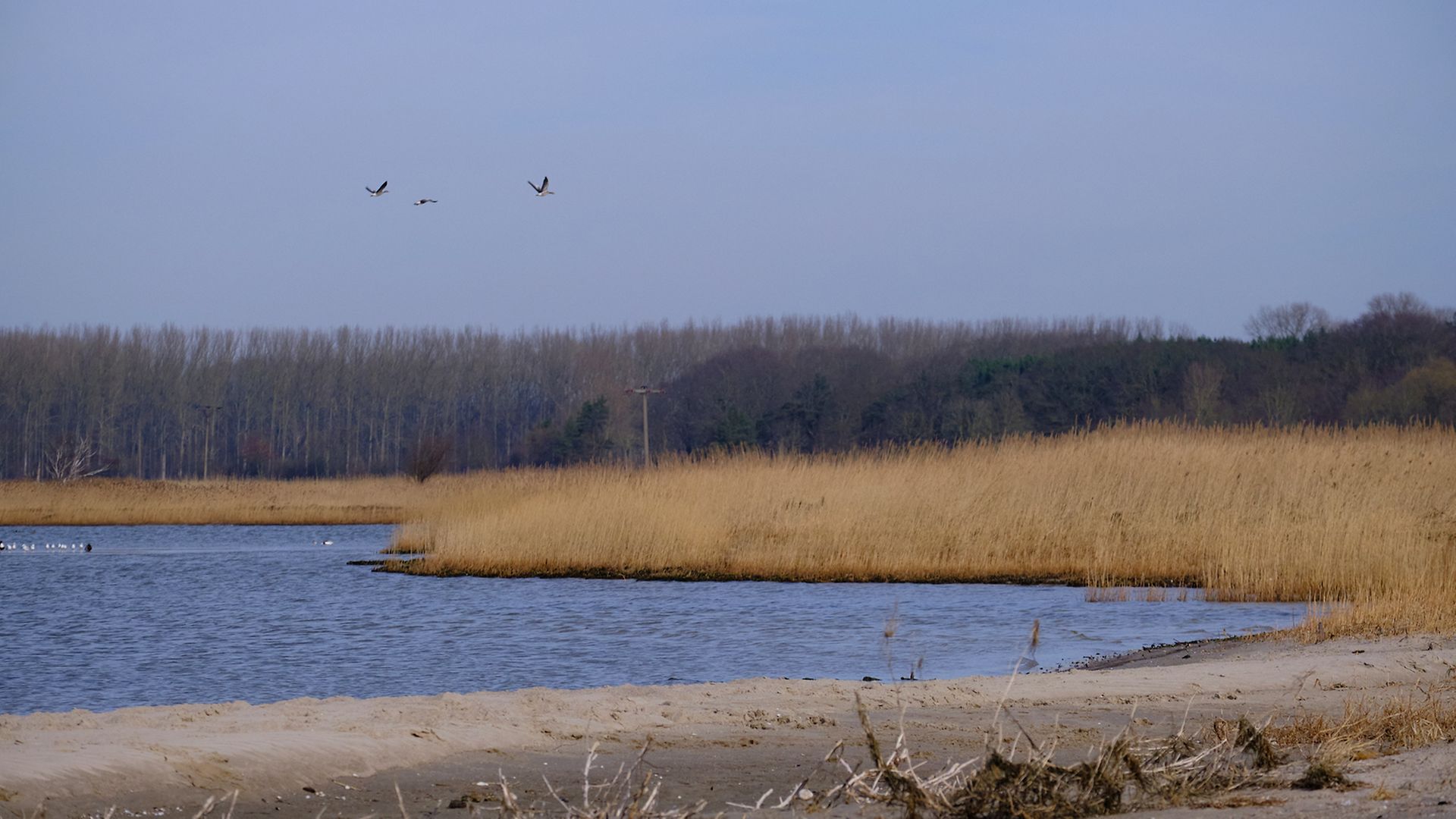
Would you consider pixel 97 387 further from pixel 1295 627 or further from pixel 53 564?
pixel 1295 627

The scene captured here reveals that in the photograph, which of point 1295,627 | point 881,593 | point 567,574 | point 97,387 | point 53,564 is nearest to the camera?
point 1295,627

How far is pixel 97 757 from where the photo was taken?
5.16 metres

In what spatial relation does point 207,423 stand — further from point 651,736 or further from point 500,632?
point 651,736

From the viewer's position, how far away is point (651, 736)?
4.41 metres

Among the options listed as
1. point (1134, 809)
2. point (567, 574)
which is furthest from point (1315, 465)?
point (1134, 809)

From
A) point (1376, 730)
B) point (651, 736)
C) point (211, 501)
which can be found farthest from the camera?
point (211, 501)

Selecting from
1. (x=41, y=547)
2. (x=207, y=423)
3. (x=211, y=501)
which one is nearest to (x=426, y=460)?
(x=211, y=501)

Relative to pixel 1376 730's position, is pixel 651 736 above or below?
above

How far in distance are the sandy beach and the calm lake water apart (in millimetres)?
1814

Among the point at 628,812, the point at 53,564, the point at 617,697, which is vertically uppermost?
the point at 628,812

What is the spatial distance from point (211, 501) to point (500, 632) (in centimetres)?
3687

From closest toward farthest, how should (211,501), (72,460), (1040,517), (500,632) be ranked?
(500,632) < (1040,517) < (211,501) < (72,460)

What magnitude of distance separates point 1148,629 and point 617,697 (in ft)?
19.7

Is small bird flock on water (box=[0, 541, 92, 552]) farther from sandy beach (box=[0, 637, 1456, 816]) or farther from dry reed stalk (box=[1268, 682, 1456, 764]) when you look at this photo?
dry reed stalk (box=[1268, 682, 1456, 764])
